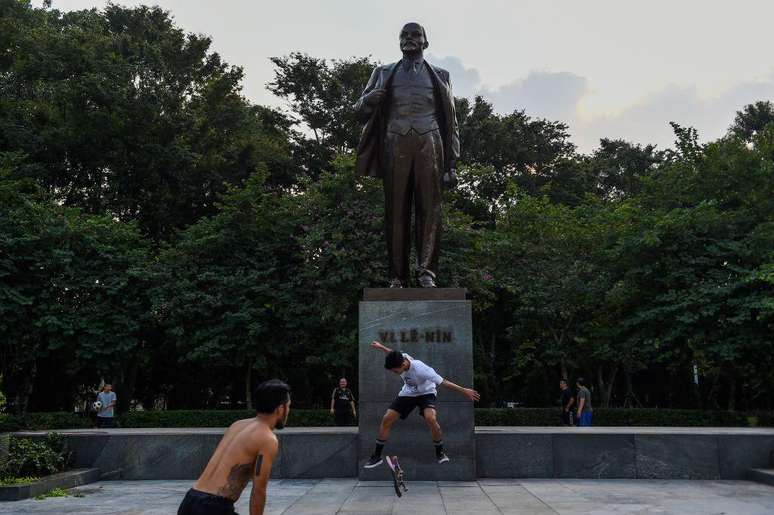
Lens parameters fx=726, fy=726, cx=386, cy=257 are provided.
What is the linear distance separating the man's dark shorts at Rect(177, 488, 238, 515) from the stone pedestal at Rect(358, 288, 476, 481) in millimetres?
5842

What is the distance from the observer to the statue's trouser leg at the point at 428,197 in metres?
10.4

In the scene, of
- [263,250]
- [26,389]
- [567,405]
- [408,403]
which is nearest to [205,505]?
[408,403]

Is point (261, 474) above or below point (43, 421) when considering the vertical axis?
above

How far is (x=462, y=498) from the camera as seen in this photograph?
7945 mm

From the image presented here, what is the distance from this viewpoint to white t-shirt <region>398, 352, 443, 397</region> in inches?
329

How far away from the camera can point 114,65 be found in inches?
1139

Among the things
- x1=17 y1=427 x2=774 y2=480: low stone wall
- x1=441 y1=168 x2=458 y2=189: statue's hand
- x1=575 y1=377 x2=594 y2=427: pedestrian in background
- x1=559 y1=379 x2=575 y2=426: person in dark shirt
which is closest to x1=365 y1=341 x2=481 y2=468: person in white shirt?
x1=17 y1=427 x2=774 y2=480: low stone wall

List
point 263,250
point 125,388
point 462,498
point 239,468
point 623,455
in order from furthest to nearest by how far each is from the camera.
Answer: point 125,388 → point 263,250 → point 623,455 → point 462,498 → point 239,468

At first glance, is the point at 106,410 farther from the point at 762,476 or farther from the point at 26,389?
the point at 762,476

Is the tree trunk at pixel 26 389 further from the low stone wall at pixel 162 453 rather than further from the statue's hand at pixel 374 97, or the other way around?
the statue's hand at pixel 374 97

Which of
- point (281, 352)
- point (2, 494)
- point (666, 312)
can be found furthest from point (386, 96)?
point (281, 352)

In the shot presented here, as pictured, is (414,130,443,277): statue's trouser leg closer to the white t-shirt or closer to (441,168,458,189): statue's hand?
(441,168,458,189): statue's hand

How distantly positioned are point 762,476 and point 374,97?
7345 mm

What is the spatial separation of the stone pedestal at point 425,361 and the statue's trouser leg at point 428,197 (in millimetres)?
661
